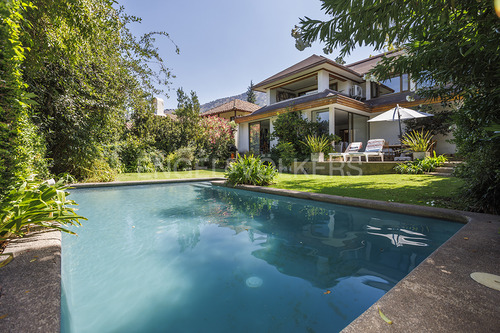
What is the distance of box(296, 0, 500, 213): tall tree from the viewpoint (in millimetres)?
3006

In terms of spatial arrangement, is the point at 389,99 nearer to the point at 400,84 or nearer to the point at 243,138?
the point at 400,84

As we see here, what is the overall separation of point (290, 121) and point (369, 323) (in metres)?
13.5

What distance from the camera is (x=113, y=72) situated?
8.62 metres

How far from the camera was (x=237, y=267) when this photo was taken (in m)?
2.89

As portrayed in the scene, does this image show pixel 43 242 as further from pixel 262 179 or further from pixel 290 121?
pixel 290 121

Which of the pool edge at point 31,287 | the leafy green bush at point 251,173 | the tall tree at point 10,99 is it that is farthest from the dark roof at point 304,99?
the pool edge at point 31,287

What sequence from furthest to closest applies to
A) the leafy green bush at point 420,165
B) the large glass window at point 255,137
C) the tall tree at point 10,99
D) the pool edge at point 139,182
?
the large glass window at point 255,137
the leafy green bush at point 420,165
the pool edge at point 139,182
the tall tree at point 10,99

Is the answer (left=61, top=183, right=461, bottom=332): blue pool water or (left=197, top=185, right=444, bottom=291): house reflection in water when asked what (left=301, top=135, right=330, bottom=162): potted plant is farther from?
(left=61, top=183, right=461, bottom=332): blue pool water

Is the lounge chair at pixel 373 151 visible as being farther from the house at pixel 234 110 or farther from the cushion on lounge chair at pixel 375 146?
the house at pixel 234 110

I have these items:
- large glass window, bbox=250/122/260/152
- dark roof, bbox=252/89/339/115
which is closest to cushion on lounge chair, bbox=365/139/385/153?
dark roof, bbox=252/89/339/115

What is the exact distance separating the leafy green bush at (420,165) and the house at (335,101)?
4528 mm

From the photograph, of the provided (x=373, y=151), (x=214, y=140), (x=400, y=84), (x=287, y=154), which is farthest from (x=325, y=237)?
(x=400, y=84)

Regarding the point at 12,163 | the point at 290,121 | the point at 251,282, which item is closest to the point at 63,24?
the point at 12,163

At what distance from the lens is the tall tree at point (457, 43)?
301 centimetres
